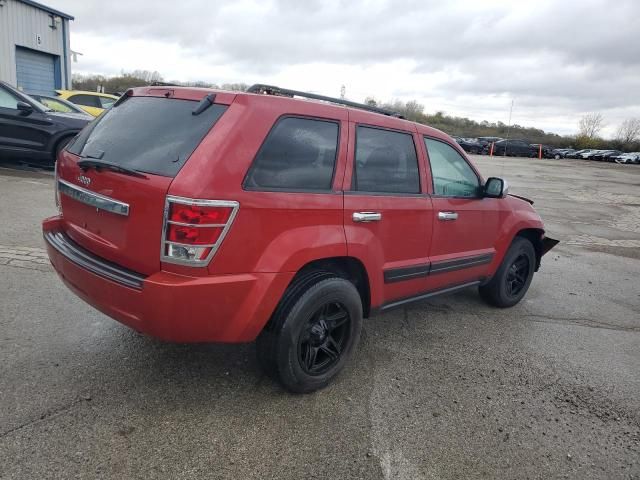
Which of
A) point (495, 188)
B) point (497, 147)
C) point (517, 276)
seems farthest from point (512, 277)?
point (497, 147)

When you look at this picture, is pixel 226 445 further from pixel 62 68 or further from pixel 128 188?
pixel 62 68

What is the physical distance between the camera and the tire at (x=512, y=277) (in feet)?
15.3

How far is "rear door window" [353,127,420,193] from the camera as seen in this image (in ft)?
10.3

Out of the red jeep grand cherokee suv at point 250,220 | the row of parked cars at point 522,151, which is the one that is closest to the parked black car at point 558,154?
the row of parked cars at point 522,151

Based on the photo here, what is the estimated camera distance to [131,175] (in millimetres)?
2516

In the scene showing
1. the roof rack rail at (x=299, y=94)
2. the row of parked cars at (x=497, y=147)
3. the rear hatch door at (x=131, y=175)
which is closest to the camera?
the rear hatch door at (x=131, y=175)

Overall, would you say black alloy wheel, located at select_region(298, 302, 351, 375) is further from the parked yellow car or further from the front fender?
the parked yellow car

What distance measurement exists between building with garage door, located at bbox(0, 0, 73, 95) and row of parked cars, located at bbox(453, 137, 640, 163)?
2875cm

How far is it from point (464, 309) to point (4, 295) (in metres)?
4.14

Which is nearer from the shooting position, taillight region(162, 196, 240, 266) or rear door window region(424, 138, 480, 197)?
taillight region(162, 196, 240, 266)

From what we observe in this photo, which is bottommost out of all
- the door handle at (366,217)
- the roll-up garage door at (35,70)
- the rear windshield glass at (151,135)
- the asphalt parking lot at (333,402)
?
the asphalt parking lot at (333,402)

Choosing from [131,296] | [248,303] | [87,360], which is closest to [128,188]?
[131,296]

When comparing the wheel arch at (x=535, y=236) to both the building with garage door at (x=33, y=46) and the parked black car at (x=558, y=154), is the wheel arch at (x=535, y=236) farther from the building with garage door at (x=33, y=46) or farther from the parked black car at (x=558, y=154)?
the parked black car at (x=558, y=154)

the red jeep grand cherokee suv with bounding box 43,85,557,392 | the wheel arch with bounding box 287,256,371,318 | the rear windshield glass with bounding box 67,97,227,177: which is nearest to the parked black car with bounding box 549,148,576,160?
the red jeep grand cherokee suv with bounding box 43,85,557,392
